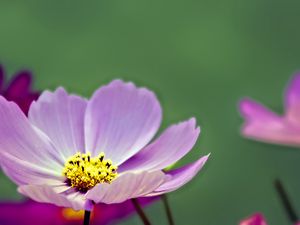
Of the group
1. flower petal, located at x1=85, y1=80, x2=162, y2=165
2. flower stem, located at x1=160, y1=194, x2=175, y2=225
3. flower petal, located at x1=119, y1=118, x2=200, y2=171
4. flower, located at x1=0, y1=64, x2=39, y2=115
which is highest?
flower, located at x1=0, y1=64, x2=39, y2=115

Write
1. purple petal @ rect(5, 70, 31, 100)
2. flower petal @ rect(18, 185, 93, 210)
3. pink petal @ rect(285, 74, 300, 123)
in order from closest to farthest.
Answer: flower petal @ rect(18, 185, 93, 210), purple petal @ rect(5, 70, 31, 100), pink petal @ rect(285, 74, 300, 123)

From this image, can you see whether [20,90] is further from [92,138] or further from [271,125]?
[271,125]

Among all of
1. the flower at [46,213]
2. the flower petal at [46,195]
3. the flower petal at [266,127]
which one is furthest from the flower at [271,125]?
the flower petal at [46,195]

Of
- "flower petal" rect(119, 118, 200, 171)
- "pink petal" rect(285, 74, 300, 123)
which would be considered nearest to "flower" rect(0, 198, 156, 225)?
"flower petal" rect(119, 118, 200, 171)

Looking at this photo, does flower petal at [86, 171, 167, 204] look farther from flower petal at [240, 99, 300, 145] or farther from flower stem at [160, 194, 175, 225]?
flower petal at [240, 99, 300, 145]

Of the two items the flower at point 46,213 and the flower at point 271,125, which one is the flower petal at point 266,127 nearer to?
the flower at point 271,125

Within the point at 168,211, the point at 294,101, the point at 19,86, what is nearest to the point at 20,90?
the point at 19,86

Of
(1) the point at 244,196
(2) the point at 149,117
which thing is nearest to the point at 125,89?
(2) the point at 149,117
